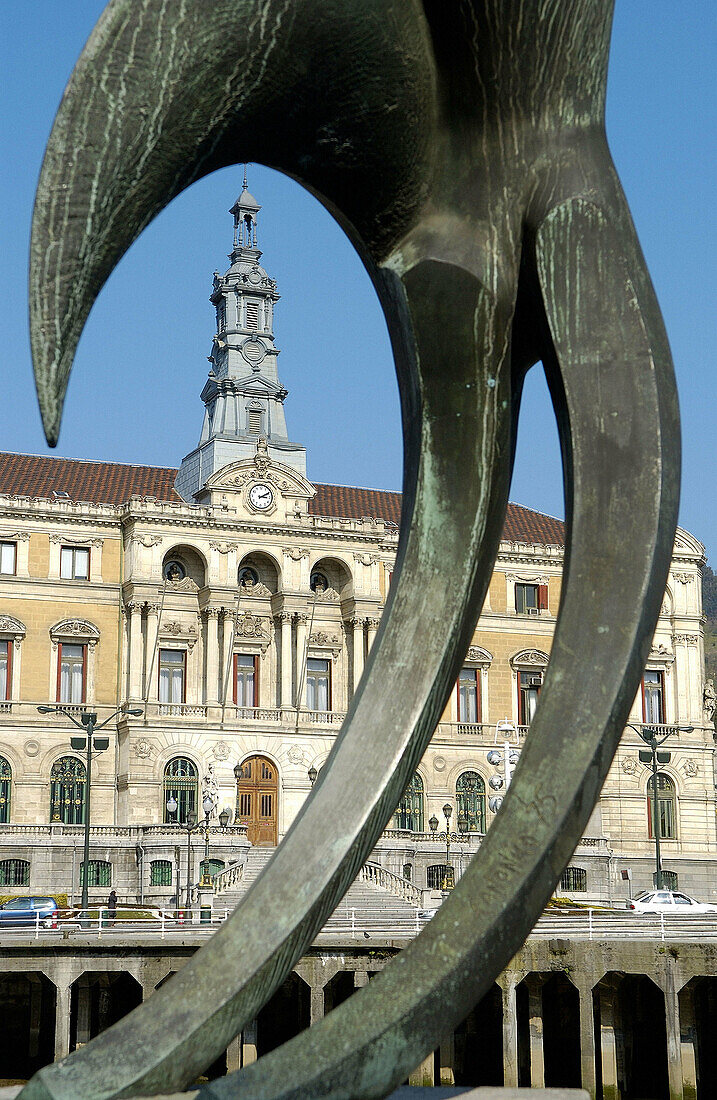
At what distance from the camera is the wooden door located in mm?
45438

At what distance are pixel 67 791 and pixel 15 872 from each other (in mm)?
4787

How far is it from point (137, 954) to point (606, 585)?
739 inches

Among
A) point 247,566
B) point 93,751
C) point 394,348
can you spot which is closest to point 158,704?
point 93,751

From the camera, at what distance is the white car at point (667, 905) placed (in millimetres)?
32209

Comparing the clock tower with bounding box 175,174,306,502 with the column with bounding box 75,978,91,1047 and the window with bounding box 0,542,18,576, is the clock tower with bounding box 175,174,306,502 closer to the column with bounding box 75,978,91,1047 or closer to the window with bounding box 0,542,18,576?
the window with bounding box 0,542,18,576

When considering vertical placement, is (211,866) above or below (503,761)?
below

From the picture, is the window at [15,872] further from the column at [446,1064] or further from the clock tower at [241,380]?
the column at [446,1064]

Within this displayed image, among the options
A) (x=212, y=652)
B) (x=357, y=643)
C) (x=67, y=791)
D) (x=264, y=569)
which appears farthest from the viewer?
(x=357, y=643)

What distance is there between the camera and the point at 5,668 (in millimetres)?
44469

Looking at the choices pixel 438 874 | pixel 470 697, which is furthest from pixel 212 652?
pixel 438 874

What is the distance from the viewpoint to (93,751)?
4391cm

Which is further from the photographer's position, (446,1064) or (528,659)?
(528,659)

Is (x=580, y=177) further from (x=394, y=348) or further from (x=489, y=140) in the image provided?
(x=394, y=348)

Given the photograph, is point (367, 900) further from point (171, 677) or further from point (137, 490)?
point (137, 490)
